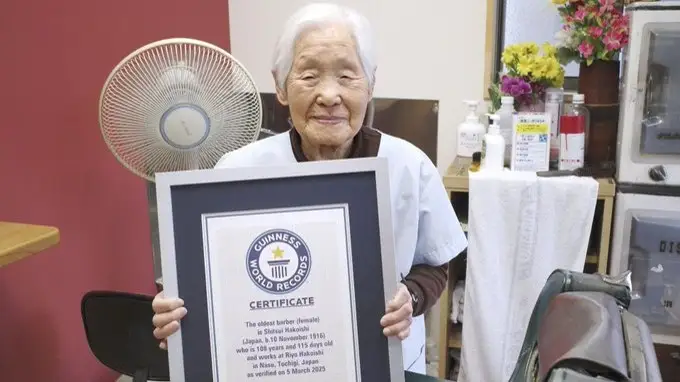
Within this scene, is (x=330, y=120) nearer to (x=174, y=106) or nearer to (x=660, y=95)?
(x=174, y=106)

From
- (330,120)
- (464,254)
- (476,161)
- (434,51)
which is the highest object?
(434,51)

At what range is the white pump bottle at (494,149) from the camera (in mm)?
1967

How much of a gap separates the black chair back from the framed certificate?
Answer: 0.64 metres

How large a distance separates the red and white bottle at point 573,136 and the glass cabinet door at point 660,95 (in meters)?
0.18

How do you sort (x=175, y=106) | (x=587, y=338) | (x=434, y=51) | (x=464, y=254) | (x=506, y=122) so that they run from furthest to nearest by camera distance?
(x=434, y=51) → (x=464, y=254) → (x=506, y=122) → (x=175, y=106) → (x=587, y=338)

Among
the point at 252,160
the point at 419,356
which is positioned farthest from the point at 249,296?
the point at 419,356

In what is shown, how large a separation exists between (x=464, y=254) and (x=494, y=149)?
0.46 m

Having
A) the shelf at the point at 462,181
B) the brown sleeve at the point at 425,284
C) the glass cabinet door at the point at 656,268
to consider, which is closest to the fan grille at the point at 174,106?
the brown sleeve at the point at 425,284

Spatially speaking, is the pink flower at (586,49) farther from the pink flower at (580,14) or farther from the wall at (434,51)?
the wall at (434,51)

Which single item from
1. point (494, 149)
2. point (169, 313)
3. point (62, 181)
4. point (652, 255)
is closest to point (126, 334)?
point (62, 181)

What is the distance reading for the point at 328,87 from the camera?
1.04m

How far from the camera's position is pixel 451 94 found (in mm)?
2383

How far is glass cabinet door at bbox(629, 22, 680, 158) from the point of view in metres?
1.78

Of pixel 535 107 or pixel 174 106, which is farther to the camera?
pixel 535 107
